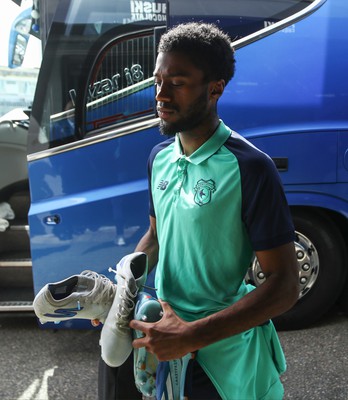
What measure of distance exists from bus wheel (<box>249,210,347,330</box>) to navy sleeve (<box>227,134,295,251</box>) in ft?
7.13

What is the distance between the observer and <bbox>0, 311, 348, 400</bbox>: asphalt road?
2.74 m

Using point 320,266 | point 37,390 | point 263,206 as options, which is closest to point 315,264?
point 320,266

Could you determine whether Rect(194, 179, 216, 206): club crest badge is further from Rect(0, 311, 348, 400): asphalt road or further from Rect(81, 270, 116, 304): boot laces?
Rect(0, 311, 348, 400): asphalt road

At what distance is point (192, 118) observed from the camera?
1.34 meters

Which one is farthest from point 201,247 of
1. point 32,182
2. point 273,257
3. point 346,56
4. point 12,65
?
point 12,65

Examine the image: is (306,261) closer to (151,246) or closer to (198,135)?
(151,246)

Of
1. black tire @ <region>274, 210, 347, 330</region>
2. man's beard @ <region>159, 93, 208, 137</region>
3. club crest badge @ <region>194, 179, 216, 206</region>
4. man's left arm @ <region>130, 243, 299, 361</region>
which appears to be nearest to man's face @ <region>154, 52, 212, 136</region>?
man's beard @ <region>159, 93, 208, 137</region>

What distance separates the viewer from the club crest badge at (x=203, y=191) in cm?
128

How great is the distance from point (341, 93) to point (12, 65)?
234cm

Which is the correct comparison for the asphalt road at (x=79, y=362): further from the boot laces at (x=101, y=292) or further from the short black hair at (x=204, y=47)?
the short black hair at (x=204, y=47)

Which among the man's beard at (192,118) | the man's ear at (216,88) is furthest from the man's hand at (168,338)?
the man's ear at (216,88)

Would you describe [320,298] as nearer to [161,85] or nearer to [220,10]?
[220,10]

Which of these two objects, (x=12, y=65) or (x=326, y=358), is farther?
(x=12, y=65)

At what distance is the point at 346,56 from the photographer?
3.12 meters
